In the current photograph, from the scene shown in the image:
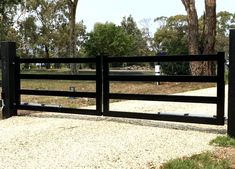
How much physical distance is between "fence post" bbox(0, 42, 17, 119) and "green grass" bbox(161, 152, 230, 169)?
5.95 meters

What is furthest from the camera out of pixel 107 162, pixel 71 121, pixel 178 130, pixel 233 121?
pixel 71 121

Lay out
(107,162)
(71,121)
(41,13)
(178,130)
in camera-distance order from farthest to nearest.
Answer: (41,13)
(71,121)
(178,130)
(107,162)

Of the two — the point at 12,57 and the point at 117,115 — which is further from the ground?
the point at 12,57

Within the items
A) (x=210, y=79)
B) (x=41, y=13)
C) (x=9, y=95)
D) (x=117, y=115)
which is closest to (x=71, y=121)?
(x=117, y=115)

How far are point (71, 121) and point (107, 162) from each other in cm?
353

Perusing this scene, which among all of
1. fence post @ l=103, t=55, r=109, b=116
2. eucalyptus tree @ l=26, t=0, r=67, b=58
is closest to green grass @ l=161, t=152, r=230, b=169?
fence post @ l=103, t=55, r=109, b=116

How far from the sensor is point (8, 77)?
11656 mm

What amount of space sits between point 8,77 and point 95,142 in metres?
4.27

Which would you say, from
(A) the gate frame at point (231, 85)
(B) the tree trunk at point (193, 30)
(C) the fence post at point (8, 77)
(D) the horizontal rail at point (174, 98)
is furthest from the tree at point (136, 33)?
(A) the gate frame at point (231, 85)

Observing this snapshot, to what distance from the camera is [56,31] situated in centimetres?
7912

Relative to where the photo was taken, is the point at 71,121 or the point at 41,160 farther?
the point at 71,121

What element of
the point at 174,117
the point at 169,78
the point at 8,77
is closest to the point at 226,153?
the point at 174,117

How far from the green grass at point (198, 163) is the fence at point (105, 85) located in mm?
2202

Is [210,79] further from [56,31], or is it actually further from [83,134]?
[56,31]
